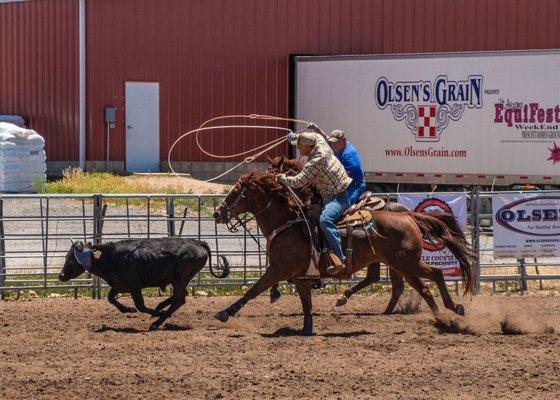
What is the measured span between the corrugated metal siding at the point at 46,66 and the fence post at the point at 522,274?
1915 cm

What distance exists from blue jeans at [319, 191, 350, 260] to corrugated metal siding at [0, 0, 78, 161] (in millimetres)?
21294

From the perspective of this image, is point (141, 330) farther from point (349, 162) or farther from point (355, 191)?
point (349, 162)

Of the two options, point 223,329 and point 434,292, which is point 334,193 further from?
point 434,292

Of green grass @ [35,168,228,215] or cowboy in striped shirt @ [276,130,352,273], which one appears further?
green grass @ [35,168,228,215]

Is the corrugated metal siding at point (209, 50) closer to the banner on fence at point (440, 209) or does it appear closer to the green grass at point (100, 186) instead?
the green grass at point (100, 186)

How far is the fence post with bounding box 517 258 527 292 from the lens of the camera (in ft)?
52.8

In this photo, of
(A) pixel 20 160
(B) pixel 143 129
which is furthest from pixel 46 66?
(A) pixel 20 160

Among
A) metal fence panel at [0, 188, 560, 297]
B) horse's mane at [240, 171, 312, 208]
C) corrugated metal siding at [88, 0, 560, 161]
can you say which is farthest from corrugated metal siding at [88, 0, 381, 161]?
horse's mane at [240, 171, 312, 208]

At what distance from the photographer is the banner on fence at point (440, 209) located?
52.0 feet

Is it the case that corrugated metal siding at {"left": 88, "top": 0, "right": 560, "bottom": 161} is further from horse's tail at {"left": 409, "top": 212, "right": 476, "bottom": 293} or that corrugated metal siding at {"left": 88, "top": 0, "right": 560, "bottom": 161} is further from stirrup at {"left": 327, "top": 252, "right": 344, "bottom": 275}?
stirrup at {"left": 327, "top": 252, "right": 344, "bottom": 275}

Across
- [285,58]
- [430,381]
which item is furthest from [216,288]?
[285,58]

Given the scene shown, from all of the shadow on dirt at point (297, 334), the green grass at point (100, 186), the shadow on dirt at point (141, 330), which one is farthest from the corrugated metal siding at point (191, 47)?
the shadow on dirt at point (141, 330)

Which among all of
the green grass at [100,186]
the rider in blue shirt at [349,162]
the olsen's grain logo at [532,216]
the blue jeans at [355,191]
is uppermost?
the rider in blue shirt at [349,162]

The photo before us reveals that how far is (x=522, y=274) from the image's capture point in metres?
16.1
